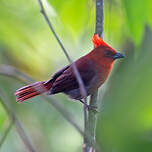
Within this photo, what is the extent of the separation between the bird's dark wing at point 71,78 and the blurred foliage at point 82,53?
350 mm

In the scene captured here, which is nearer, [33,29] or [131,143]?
[131,143]

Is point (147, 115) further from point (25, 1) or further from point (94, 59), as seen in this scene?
point (94, 59)

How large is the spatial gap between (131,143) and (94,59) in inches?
93.6

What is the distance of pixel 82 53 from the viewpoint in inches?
165

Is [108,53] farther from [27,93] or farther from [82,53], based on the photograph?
[27,93]

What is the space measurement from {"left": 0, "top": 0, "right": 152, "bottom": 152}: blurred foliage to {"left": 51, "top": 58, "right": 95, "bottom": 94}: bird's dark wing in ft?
1.15

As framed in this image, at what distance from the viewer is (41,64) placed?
14.6 feet

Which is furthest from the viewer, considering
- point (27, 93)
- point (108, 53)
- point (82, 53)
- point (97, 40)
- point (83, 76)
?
point (82, 53)

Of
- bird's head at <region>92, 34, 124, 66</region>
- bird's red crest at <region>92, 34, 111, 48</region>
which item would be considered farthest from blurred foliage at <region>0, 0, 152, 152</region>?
bird's head at <region>92, 34, 124, 66</region>

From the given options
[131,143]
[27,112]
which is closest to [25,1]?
[131,143]

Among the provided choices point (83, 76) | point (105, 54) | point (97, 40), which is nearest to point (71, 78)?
point (83, 76)

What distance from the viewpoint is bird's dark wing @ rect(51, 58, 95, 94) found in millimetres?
3516

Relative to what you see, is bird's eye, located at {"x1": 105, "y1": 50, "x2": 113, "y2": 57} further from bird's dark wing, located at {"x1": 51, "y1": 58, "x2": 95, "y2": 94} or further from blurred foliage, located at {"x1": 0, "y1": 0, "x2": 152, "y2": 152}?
blurred foliage, located at {"x1": 0, "y1": 0, "x2": 152, "y2": 152}

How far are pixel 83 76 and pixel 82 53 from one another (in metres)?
0.64
